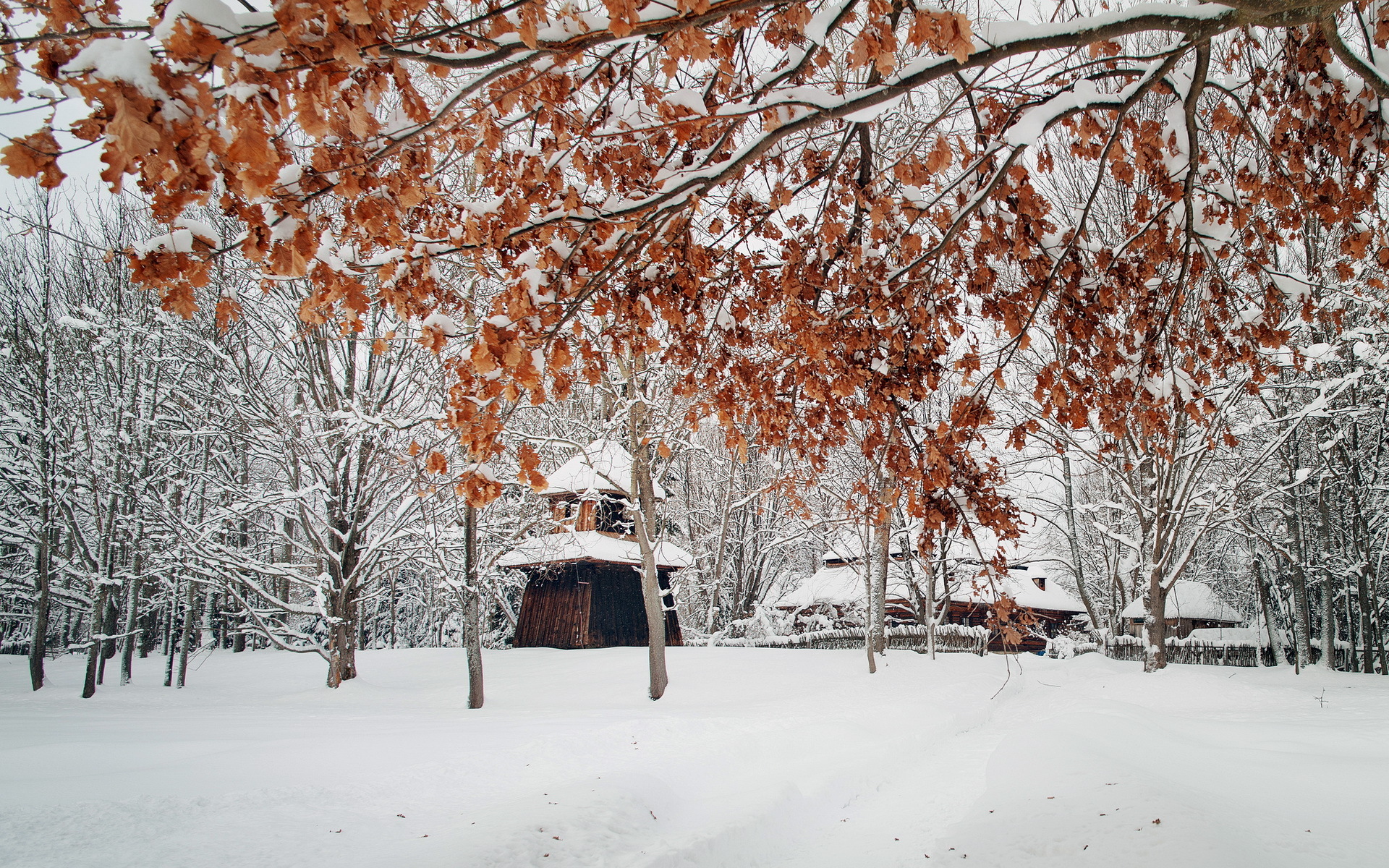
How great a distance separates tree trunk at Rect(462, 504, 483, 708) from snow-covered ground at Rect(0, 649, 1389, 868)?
62 cm

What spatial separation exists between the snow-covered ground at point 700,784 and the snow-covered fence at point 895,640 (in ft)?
34.4

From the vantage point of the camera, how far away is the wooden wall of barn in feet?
66.4

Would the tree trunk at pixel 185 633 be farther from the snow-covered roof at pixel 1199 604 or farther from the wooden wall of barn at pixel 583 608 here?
the snow-covered roof at pixel 1199 604

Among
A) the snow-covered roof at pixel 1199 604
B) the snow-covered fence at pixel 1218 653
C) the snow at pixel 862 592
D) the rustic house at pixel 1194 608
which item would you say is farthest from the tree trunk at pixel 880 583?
the snow-covered roof at pixel 1199 604

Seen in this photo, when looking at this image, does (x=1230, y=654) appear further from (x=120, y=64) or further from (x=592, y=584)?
(x=120, y=64)

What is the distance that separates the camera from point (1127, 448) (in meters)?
14.7

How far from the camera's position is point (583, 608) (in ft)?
66.7

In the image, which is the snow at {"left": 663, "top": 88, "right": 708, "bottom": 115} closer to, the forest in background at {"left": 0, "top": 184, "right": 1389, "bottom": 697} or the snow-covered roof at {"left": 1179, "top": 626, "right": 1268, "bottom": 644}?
the forest in background at {"left": 0, "top": 184, "right": 1389, "bottom": 697}

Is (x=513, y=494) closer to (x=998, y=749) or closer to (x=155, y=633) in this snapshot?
(x=998, y=749)

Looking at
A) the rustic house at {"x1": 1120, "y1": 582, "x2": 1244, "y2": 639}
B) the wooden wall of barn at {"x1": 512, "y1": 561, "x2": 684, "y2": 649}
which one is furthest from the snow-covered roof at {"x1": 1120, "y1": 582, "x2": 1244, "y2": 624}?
the wooden wall of barn at {"x1": 512, "y1": 561, "x2": 684, "y2": 649}

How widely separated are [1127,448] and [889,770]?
10698mm

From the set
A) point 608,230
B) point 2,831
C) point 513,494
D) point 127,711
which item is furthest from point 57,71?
point 513,494

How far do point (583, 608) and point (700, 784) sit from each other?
14502 millimetres

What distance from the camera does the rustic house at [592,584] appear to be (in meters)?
19.8
